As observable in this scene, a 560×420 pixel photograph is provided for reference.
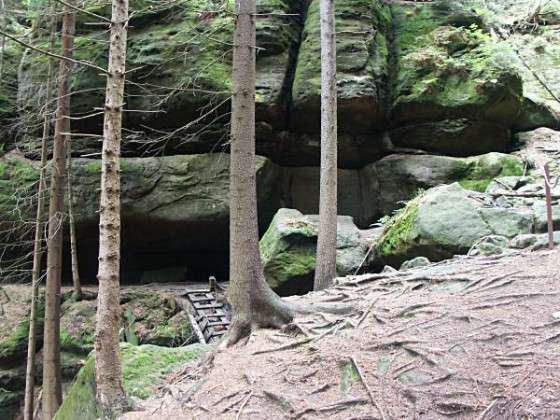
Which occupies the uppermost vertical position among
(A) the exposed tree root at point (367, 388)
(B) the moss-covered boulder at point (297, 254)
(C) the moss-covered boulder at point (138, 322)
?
(B) the moss-covered boulder at point (297, 254)

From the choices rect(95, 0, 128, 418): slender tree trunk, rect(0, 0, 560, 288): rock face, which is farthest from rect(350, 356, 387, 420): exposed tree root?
rect(0, 0, 560, 288): rock face

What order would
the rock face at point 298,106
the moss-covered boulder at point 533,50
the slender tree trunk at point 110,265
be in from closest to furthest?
the slender tree trunk at point 110,265, the rock face at point 298,106, the moss-covered boulder at point 533,50

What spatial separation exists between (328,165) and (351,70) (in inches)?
218

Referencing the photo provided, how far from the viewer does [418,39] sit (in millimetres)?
15359

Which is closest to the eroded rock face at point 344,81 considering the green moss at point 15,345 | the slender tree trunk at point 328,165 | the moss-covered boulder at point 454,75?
the moss-covered boulder at point 454,75

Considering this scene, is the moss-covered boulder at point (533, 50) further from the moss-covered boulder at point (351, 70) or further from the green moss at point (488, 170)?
the moss-covered boulder at point (351, 70)

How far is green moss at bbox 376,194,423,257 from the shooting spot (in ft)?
29.1

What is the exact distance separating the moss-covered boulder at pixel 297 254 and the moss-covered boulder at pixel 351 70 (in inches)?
174

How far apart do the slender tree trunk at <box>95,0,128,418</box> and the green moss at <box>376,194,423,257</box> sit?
5482 mm

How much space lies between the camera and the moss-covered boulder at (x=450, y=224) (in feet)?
26.9

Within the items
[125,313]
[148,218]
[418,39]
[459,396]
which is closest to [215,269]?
[148,218]

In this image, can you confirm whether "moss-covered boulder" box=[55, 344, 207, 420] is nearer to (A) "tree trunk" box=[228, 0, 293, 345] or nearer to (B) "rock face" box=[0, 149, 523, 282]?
(A) "tree trunk" box=[228, 0, 293, 345]

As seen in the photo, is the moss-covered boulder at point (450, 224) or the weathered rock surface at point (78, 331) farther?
the weathered rock surface at point (78, 331)

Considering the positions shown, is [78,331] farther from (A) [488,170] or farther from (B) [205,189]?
(A) [488,170]
